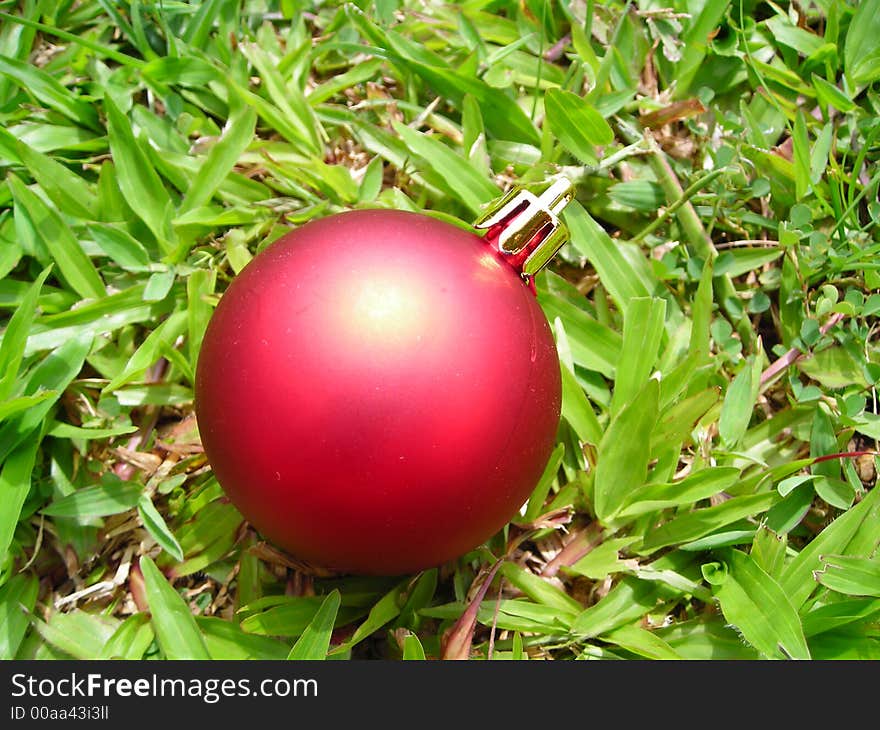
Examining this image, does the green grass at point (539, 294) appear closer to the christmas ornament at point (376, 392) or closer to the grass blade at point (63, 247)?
the grass blade at point (63, 247)

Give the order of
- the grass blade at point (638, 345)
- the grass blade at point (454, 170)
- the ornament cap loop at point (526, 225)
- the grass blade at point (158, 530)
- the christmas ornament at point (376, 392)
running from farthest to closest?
1. the grass blade at point (454, 170)
2. the grass blade at point (638, 345)
3. the grass blade at point (158, 530)
4. the ornament cap loop at point (526, 225)
5. the christmas ornament at point (376, 392)

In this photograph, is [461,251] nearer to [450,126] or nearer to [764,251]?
[450,126]

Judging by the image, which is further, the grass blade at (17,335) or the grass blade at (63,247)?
the grass blade at (63,247)

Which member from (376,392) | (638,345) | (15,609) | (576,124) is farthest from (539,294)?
(15,609)

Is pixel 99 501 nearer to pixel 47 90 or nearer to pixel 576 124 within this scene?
pixel 47 90

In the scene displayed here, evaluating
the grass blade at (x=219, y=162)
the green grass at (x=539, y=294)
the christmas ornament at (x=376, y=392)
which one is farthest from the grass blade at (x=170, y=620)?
the grass blade at (x=219, y=162)
